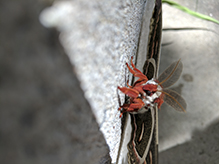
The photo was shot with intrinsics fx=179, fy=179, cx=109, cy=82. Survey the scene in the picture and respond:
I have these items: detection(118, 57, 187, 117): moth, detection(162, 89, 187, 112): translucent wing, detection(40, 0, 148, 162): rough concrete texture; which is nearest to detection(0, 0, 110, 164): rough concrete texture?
detection(40, 0, 148, 162): rough concrete texture

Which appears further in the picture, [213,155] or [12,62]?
[213,155]

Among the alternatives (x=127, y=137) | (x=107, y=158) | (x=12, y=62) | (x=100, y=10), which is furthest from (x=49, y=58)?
(x=127, y=137)

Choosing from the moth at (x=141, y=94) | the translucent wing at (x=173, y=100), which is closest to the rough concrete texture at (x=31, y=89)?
the moth at (x=141, y=94)

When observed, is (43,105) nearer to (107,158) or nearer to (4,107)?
(4,107)

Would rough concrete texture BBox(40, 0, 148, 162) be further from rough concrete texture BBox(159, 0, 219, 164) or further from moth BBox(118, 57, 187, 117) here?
rough concrete texture BBox(159, 0, 219, 164)

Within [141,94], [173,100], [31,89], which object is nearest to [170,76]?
[173,100]
